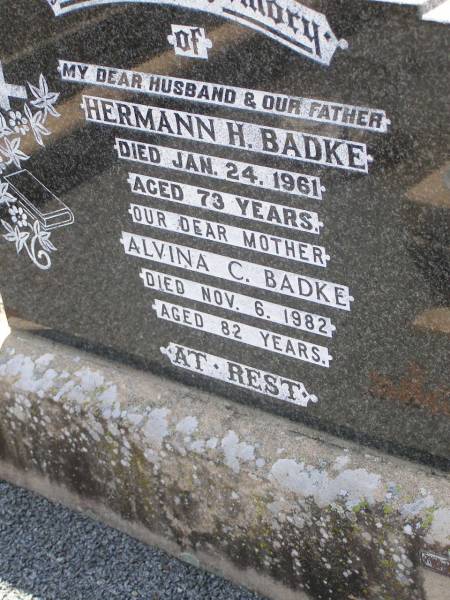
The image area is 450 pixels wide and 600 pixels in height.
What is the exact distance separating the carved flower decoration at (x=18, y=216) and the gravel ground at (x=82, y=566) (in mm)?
962

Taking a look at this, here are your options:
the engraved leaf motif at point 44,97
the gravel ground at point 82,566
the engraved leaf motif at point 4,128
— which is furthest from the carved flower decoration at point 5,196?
the gravel ground at point 82,566

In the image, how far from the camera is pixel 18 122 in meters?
2.88

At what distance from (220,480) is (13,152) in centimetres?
118

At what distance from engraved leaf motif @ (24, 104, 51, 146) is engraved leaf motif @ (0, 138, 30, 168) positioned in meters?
0.09

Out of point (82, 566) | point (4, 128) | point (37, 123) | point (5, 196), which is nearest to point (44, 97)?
point (37, 123)

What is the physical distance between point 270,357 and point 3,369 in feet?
3.33

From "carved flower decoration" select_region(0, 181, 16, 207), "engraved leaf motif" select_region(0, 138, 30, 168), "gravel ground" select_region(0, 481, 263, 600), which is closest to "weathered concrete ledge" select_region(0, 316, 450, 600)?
"gravel ground" select_region(0, 481, 263, 600)

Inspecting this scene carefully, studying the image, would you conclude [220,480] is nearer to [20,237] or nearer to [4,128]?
[20,237]

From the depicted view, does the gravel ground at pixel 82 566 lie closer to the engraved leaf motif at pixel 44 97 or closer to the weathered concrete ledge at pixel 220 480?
the weathered concrete ledge at pixel 220 480

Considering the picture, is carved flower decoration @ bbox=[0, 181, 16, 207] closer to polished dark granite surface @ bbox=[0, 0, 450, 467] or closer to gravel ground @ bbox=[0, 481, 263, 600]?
polished dark granite surface @ bbox=[0, 0, 450, 467]

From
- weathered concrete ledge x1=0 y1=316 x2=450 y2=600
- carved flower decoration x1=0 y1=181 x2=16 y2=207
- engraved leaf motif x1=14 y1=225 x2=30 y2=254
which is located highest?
carved flower decoration x1=0 y1=181 x2=16 y2=207

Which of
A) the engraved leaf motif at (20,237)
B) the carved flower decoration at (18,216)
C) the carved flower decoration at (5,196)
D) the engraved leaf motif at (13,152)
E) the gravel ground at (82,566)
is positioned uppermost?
the engraved leaf motif at (13,152)

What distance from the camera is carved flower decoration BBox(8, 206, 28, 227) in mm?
3045

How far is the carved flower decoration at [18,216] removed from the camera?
3.04 metres
